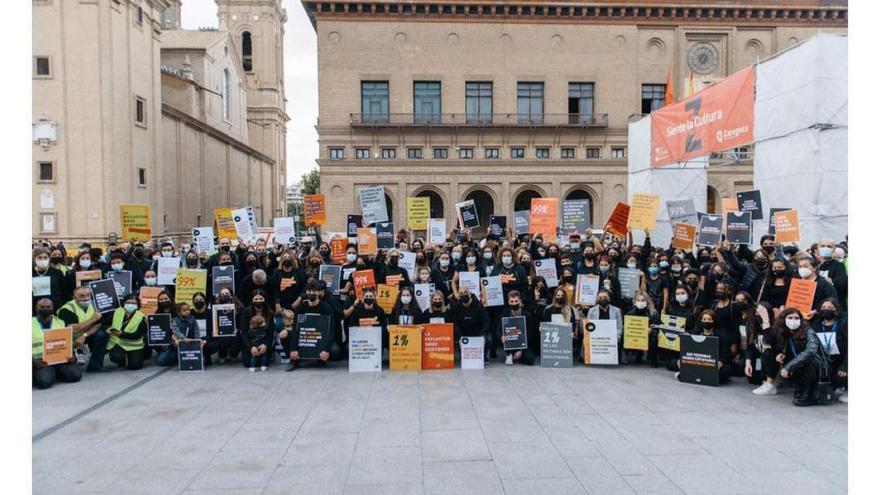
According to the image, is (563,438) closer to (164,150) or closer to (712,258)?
(712,258)

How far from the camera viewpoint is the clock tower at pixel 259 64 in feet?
210

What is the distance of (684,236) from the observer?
44.2 feet

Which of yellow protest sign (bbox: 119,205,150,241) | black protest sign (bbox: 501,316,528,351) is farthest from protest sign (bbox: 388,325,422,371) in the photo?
yellow protest sign (bbox: 119,205,150,241)

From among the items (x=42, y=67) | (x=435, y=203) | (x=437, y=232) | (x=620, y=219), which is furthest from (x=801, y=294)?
(x=435, y=203)

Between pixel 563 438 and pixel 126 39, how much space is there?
30059mm

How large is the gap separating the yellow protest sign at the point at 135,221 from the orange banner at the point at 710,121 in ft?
51.1

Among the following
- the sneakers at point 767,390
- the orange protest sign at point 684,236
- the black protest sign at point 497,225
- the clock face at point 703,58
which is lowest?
the sneakers at point 767,390

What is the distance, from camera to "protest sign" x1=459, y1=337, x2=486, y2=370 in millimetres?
10305

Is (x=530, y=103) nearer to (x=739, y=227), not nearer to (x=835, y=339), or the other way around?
(x=739, y=227)

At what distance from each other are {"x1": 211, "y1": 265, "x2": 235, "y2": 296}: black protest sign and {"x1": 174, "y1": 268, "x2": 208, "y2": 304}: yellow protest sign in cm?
19

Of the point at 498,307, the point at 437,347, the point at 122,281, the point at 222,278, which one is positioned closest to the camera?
the point at 437,347

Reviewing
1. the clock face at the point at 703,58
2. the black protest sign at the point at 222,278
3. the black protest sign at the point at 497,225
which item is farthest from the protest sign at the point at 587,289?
the clock face at the point at 703,58

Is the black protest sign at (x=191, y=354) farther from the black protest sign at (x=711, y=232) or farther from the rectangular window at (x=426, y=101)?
the rectangular window at (x=426, y=101)

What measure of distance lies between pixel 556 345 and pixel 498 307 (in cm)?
152
